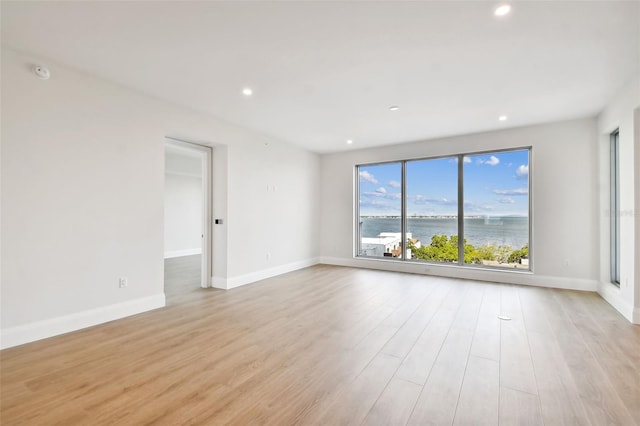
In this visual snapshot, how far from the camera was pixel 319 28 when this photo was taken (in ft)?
7.80

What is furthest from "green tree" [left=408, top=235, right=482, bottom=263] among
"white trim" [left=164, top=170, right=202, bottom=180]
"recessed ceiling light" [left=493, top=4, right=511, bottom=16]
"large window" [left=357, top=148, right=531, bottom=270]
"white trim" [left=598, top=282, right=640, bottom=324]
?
"white trim" [left=164, top=170, right=202, bottom=180]

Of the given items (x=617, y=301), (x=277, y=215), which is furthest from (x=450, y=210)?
(x=277, y=215)

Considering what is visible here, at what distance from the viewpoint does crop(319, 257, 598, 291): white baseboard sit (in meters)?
4.74

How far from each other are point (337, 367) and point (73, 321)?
2.84m

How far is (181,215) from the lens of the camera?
8.75 metres

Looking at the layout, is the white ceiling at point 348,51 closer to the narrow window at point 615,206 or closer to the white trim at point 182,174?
the narrow window at point 615,206

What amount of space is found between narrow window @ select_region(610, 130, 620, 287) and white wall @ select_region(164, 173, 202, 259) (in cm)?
916

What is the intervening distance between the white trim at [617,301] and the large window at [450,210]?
104 cm

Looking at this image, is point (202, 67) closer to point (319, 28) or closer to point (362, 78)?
point (319, 28)

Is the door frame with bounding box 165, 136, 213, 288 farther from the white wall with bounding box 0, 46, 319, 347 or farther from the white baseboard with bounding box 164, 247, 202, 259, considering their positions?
the white baseboard with bounding box 164, 247, 202, 259

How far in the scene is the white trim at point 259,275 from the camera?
4828 mm

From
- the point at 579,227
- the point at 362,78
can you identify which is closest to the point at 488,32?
the point at 362,78

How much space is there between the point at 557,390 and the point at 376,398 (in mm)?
1274

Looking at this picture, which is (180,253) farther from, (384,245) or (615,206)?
(615,206)
